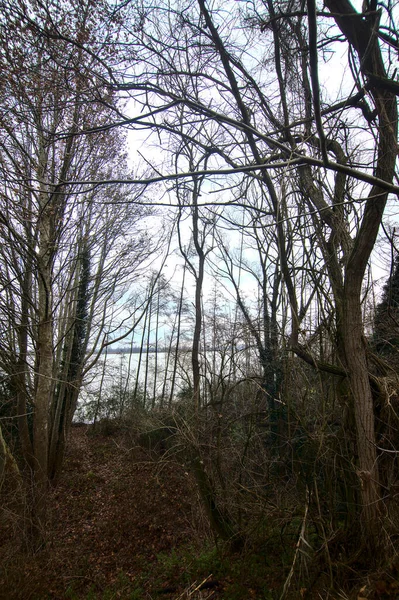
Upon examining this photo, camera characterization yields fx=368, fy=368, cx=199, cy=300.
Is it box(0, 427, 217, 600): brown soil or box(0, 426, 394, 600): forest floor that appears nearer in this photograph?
box(0, 426, 394, 600): forest floor

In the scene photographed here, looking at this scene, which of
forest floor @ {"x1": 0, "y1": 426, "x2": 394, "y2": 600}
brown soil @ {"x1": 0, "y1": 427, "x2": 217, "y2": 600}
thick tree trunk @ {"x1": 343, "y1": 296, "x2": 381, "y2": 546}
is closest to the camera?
thick tree trunk @ {"x1": 343, "y1": 296, "x2": 381, "y2": 546}

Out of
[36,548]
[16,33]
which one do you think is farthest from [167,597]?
[16,33]

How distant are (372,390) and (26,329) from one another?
745 centimetres

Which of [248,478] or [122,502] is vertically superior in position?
[248,478]

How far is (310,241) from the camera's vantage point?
16.1 feet

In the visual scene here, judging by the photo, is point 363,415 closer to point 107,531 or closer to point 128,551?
point 128,551

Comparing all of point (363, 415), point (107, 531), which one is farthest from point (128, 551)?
point (363, 415)

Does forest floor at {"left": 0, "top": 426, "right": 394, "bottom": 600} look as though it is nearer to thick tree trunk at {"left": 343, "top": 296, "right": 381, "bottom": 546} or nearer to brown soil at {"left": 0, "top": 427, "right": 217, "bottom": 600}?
brown soil at {"left": 0, "top": 427, "right": 217, "bottom": 600}

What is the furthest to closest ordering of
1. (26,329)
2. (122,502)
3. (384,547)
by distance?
(122,502) → (26,329) → (384,547)

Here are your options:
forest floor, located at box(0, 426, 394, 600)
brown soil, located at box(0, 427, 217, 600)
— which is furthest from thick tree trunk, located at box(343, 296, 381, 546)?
brown soil, located at box(0, 427, 217, 600)

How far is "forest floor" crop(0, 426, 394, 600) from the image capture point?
5512 millimetres

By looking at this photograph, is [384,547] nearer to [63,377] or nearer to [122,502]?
[122,502]

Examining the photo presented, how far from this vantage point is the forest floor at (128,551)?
551 centimetres

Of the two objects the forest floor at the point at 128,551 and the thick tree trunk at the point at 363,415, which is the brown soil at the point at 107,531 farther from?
the thick tree trunk at the point at 363,415
